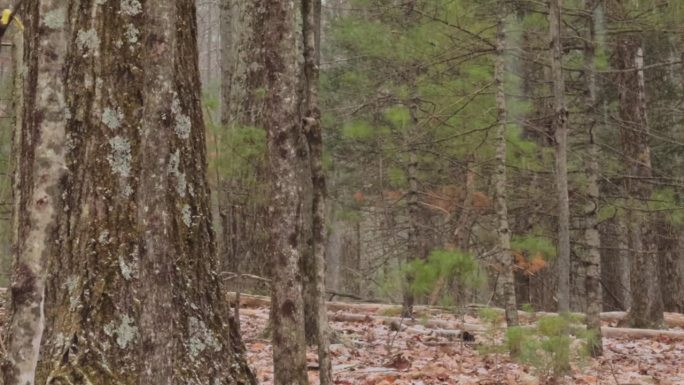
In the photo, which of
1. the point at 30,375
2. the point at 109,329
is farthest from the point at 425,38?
the point at 30,375

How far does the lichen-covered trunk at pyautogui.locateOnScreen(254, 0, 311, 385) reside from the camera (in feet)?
14.7

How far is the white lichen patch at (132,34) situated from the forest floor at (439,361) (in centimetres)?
313

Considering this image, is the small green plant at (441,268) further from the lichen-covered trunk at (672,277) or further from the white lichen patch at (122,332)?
the lichen-covered trunk at (672,277)

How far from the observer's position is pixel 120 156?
4020mm

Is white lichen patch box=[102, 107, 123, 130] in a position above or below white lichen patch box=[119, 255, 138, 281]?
above

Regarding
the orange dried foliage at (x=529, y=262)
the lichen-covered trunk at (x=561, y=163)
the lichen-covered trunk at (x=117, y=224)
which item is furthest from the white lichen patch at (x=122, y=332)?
the orange dried foliage at (x=529, y=262)

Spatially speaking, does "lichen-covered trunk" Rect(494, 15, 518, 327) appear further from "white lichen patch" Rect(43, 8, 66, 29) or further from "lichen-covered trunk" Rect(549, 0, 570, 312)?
"white lichen patch" Rect(43, 8, 66, 29)

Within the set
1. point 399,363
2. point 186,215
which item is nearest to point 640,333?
point 399,363

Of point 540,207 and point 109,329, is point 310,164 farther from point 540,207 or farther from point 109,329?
point 540,207

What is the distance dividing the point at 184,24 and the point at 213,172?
4.24 meters

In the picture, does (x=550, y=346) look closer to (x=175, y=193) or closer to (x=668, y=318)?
(x=175, y=193)

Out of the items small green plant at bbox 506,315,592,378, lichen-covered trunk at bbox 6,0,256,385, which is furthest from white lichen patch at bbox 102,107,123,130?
small green plant at bbox 506,315,592,378

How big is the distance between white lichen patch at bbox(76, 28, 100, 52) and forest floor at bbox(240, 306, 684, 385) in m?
3.15

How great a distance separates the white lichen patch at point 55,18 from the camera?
104 inches
